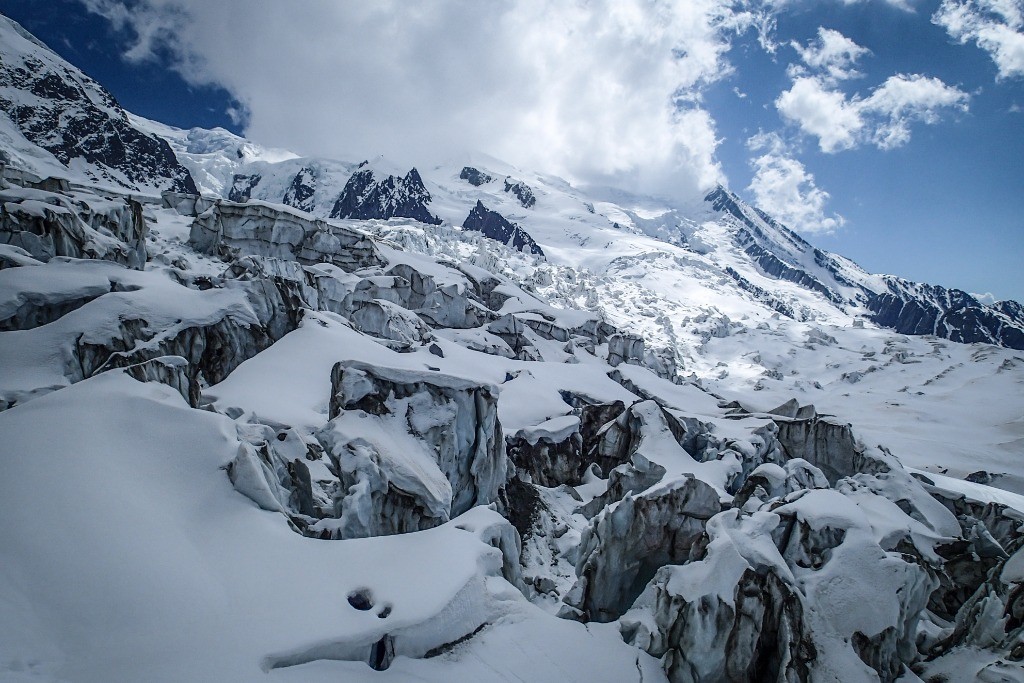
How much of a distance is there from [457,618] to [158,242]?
42.9m

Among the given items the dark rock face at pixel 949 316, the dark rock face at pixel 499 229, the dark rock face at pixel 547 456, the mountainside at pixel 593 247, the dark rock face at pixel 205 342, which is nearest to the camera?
the dark rock face at pixel 205 342

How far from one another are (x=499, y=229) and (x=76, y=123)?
107m

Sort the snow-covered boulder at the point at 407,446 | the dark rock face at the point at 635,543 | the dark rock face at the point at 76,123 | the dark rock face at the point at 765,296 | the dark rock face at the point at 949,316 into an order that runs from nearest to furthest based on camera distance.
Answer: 1. the snow-covered boulder at the point at 407,446
2. the dark rock face at the point at 635,543
3. the dark rock face at the point at 76,123
4. the dark rock face at the point at 949,316
5. the dark rock face at the point at 765,296

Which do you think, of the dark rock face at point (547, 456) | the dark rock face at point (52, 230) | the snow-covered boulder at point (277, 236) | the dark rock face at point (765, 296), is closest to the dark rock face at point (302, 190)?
the snow-covered boulder at point (277, 236)

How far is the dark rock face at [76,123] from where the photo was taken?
93.9 meters

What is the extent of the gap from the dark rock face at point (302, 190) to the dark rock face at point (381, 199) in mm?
15882

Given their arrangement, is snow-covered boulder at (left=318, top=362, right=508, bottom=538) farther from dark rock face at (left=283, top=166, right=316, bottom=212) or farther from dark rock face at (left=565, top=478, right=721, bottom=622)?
dark rock face at (left=283, top=166, right=316, bottom=212)

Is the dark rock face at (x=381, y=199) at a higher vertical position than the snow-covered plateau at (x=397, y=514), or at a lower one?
higher

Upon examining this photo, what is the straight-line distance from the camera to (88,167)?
9675 cm

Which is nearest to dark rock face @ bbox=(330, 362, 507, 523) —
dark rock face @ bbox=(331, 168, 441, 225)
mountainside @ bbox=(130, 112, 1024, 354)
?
mountainside @ bbox=(130, 112, 1024, 354)

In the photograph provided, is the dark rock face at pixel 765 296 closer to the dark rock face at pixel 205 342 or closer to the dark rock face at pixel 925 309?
the dark rock face at pixel 925 309

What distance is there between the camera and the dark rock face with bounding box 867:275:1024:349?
428 feet

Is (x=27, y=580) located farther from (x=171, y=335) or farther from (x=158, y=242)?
(x=158, y=242)

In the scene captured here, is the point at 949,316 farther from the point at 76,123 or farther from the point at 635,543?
the point at 76,123
